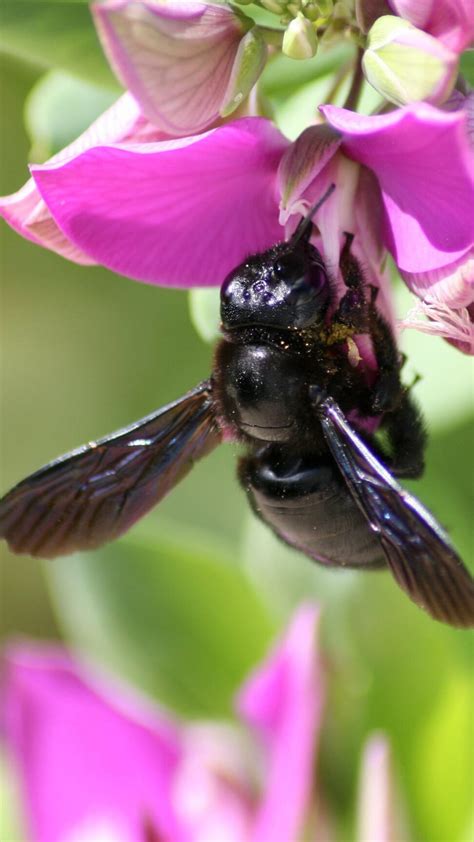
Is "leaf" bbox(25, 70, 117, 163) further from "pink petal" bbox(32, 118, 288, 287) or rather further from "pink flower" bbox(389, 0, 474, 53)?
"pink flower" bbox(389, 0, 474, 53)

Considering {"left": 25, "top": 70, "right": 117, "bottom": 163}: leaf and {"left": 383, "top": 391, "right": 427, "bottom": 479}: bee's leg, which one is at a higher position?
{"left": 25, "top": 70, "right": 117, "bottom": 163}: leaf

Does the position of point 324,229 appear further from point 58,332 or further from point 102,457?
point 58,332

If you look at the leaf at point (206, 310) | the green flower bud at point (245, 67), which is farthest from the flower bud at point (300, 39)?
the leaf at point (206, 310)

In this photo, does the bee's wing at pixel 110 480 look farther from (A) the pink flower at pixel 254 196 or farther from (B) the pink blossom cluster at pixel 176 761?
(B) the pink blossom cluster at pixel 176 761

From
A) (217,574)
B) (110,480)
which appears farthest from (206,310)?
(217,574)

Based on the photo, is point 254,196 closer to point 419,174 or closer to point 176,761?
point 419,174

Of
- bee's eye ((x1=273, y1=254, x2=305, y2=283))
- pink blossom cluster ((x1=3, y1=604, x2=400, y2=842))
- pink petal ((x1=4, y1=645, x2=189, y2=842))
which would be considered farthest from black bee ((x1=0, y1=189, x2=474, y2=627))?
pink petal ((x1=4, y1=645, x2=189, y2=842))

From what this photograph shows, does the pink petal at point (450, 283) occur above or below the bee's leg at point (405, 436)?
above
